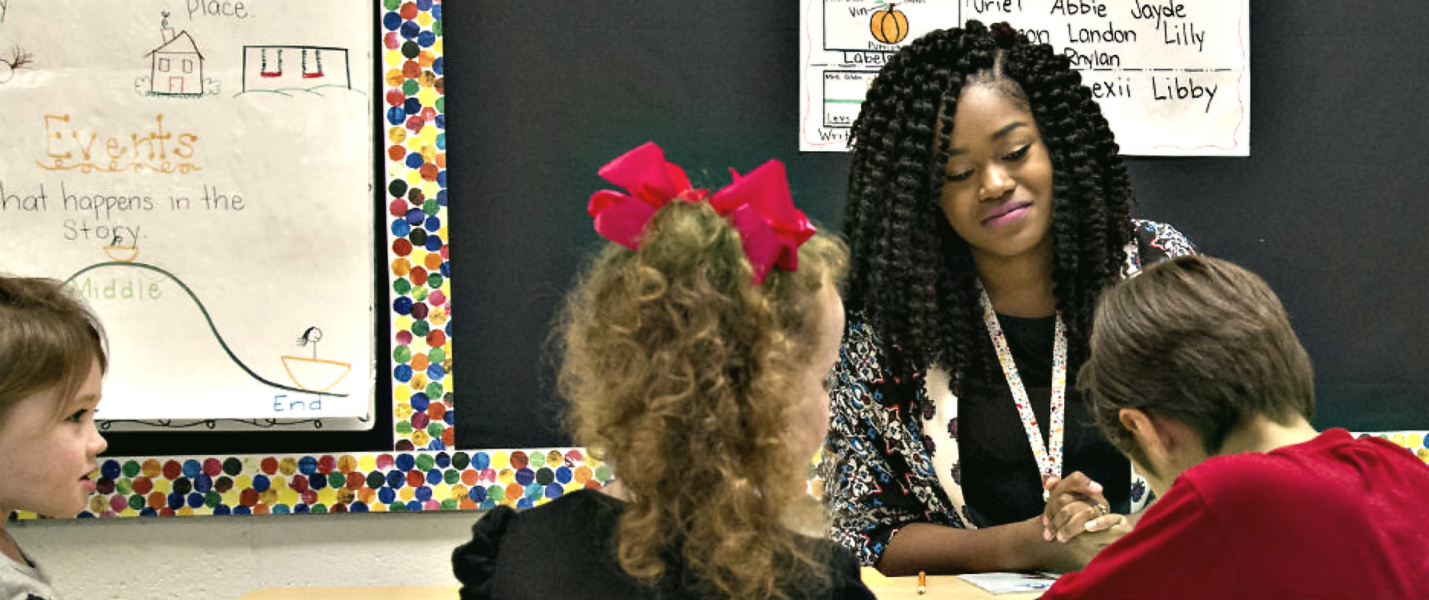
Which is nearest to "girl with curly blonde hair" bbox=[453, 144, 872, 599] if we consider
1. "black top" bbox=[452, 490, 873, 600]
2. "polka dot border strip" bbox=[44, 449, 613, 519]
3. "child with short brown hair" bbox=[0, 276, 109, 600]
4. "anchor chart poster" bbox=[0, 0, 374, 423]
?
"black top" bbox=[452, 490, 873, 600]

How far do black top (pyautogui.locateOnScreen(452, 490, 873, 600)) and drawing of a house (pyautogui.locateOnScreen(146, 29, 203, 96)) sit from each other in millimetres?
1482

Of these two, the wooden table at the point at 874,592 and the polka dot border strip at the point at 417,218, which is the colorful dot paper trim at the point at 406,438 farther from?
the wooden table at the point at 874,592

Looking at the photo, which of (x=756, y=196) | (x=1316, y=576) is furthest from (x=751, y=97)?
(x=1316, y=576)

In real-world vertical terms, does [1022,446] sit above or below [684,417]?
below

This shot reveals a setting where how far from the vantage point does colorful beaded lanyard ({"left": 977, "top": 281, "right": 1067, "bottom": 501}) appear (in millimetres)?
1928

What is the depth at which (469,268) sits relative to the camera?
2330 mm

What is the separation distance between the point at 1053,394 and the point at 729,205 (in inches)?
40.5

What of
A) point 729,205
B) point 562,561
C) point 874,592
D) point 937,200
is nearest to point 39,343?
point 562,561

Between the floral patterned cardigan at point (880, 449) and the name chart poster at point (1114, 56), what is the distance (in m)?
0.54

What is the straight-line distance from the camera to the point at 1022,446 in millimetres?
1954

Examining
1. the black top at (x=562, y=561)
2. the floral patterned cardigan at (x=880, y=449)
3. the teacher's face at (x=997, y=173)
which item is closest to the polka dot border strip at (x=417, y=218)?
the floral patterned cardigan at (x=880, y=449)

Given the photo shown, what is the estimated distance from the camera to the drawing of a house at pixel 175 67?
223cm

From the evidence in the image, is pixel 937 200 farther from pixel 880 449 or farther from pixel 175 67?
pixel 175 67

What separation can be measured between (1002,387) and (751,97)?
802mm
